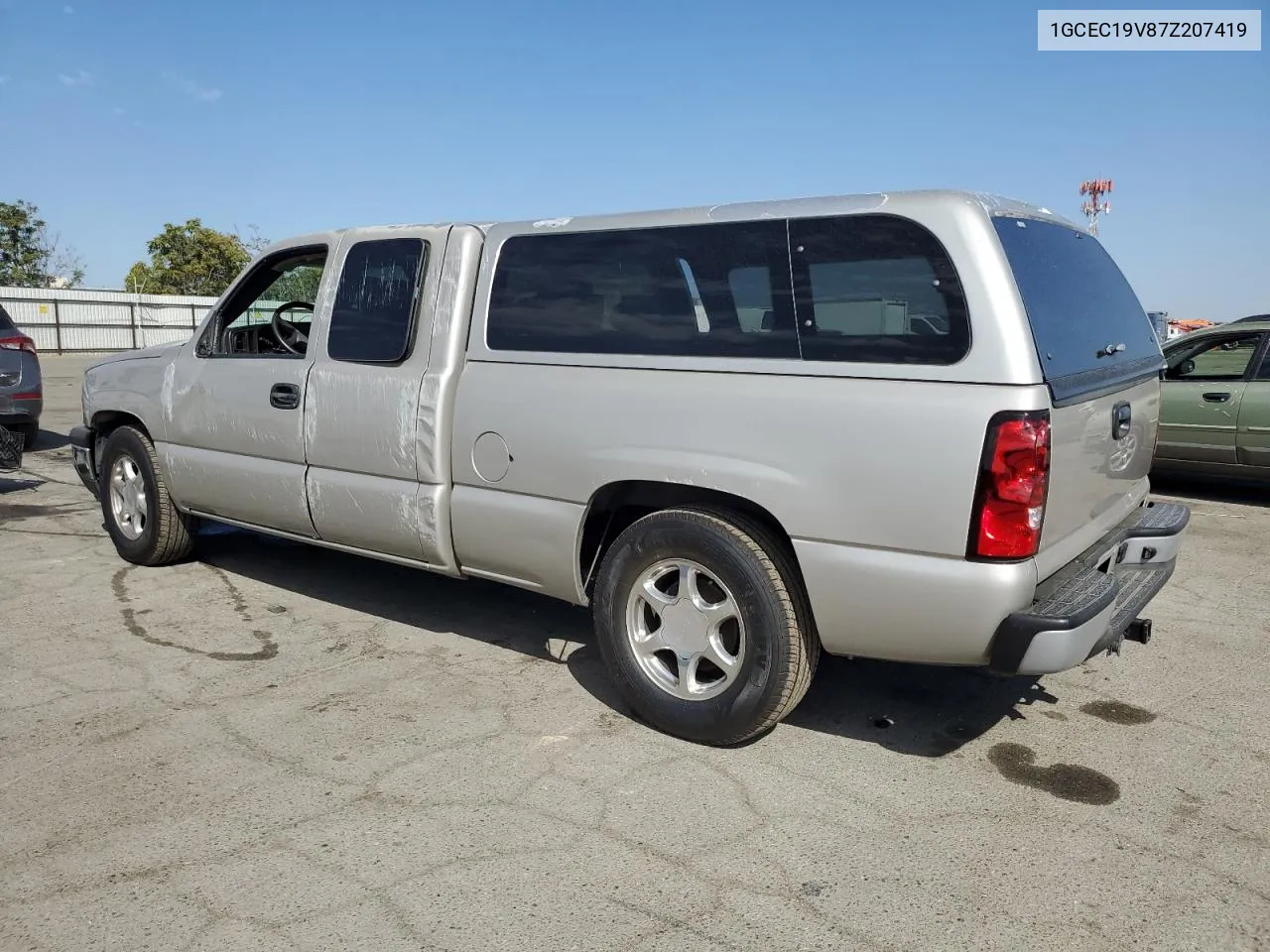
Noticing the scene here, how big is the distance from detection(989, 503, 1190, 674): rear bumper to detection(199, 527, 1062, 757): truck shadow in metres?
0.67

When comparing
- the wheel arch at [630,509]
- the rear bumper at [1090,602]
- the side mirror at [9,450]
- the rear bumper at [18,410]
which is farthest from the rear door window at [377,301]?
the rear bumper at [18,410]

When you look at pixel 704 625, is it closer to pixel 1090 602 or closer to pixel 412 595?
pixel 1090 602

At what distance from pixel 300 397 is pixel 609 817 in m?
2.66

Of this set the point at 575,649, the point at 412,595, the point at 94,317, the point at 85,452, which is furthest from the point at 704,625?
the point at 94,317

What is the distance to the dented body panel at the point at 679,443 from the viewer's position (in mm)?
2990

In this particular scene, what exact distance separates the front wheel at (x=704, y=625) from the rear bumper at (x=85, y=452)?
4.11 metres

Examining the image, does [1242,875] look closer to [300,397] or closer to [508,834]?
[508,834]

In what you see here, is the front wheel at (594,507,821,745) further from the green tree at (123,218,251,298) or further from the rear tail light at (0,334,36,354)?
the green tree at (123,218,251,298)

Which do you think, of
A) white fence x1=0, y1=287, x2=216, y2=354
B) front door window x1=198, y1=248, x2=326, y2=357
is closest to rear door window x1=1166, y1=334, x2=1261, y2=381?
front door window x1=198, y1=248, x2=326, y2=357

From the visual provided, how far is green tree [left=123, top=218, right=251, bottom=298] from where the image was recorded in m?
51.5

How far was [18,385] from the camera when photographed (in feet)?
30.6

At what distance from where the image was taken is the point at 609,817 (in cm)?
305

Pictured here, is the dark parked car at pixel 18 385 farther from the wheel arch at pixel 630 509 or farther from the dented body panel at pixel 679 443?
the wheel arch at pixel 630 509

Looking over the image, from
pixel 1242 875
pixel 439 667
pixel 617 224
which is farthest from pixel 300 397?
pixel 1242 875
